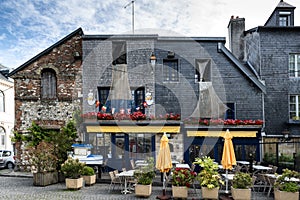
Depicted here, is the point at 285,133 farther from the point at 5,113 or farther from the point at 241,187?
the point at 5,113

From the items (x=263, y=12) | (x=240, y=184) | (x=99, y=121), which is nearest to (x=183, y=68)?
(x=99, y=121)

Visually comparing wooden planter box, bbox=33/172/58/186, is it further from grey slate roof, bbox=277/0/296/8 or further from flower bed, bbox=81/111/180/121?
grey slate roof, bbox=277/0/296/8

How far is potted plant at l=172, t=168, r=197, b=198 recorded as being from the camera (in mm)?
11570

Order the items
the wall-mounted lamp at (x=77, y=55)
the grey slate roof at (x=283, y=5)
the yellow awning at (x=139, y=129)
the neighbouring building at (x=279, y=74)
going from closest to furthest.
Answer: the yellow awning at (x=139, y=129)
the wall-mounted lamp at (x=77, y=55)
the neighbouring building at (x=279, y=74)
the grey slate roof at (x=283, y=5)

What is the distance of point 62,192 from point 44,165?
2.34 meters

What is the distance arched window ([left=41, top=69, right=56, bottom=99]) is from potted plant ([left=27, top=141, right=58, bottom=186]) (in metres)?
4.81

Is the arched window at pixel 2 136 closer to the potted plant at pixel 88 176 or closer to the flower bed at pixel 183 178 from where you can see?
the potted plant at pixel 88 176

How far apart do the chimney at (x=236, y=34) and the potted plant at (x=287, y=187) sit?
12348 mm

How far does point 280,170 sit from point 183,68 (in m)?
7.77

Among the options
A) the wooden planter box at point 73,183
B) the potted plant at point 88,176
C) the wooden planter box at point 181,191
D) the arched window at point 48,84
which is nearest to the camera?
the wooden planter box at point 181,191

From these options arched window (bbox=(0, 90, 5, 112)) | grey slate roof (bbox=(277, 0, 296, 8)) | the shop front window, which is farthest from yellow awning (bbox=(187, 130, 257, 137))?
arched window (bbox=(0, 90, 5, 112))

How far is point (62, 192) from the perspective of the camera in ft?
41.2

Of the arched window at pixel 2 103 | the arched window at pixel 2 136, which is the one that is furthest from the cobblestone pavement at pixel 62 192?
the arched window at pixel 2 103

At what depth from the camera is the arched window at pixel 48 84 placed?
744 inches
